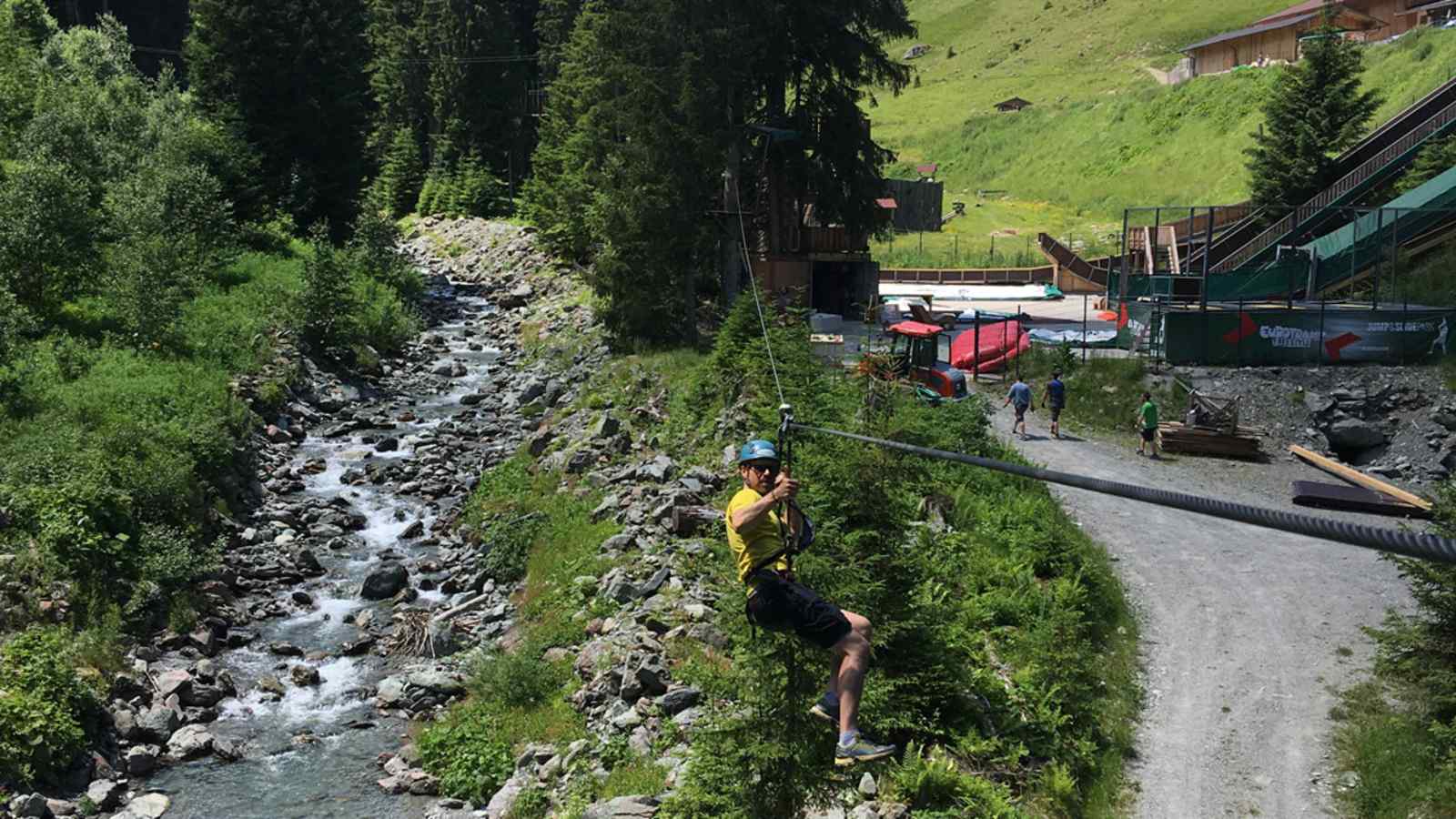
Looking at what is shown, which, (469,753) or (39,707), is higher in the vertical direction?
(39,707)

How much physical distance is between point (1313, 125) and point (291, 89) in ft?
147

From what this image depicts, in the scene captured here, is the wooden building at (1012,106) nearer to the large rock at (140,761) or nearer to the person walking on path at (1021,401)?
the person walking on path at (1021,401)

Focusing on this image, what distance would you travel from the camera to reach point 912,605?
14.0 m

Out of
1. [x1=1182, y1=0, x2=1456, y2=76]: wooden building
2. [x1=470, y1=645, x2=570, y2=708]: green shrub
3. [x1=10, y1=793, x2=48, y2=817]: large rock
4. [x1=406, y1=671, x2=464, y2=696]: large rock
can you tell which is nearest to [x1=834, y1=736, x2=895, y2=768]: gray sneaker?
[x1=470, y1=645, x2=570, y2=708]: green shrub

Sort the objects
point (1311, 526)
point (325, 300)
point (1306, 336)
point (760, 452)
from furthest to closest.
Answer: point (325, 300), point (1306, 336), point (760, 452), point (1311, 526)

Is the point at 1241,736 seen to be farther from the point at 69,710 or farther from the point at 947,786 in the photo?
the point at 69,710

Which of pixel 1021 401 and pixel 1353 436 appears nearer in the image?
pixel 1021 401

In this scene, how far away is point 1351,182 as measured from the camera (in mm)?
47062

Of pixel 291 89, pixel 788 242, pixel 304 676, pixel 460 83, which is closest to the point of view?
pixel 304 676

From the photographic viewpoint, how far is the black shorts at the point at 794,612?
952 centimetres

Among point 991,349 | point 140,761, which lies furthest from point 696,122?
point 140,761

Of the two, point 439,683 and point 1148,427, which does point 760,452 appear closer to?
point 439,683

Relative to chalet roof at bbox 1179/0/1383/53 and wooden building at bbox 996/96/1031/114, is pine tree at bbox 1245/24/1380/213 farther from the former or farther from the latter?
wooden building at bbox 996/96/1031/114

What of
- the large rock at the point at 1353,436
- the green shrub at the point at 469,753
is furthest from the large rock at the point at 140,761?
the large rock at the point at 1353,436
